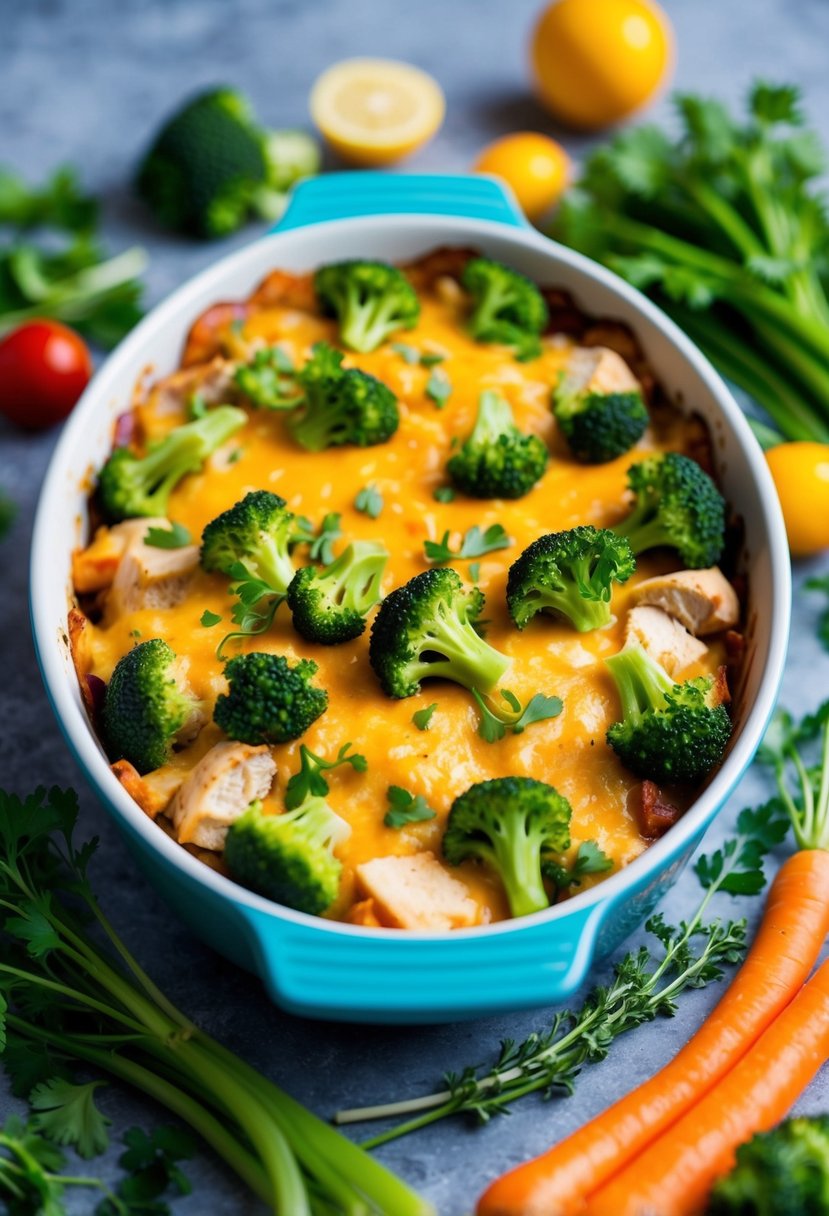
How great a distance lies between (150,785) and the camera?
3240 mm

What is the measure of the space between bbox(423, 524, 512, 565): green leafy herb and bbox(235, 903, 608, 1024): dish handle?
102cm

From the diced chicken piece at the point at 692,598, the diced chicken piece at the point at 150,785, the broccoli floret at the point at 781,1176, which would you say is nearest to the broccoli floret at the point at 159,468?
the diced chicken piece at the point at 150,785

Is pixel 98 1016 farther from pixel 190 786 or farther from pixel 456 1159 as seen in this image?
pixel 456 1159

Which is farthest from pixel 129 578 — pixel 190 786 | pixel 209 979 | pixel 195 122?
pixel 195 122

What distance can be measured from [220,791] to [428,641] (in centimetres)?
58

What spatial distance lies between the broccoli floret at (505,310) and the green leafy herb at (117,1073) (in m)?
1.78

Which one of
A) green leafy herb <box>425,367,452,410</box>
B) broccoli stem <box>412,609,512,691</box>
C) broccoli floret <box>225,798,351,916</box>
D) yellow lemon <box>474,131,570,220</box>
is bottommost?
broccoli floret <box>225,798,351,916</box>

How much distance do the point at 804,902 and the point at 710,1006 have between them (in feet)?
1.17

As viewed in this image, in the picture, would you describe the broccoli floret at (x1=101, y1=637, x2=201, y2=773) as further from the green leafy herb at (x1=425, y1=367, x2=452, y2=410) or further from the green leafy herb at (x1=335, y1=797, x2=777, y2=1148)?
the green leafy herb at (x1=425, y1=367, x2=452, y2=410)

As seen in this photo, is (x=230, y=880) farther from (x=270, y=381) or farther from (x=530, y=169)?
(x=530, y=169)

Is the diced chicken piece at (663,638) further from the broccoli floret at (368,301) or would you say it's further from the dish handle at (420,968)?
the broccoli floret at (368,301)

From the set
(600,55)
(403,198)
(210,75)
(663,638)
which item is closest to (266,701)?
(663,638)

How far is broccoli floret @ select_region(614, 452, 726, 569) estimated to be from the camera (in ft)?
11.6

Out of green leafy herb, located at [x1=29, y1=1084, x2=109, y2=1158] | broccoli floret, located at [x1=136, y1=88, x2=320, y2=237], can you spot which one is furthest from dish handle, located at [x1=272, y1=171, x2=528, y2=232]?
green leafy herb, located at [x1=29, y1=1084, x2=109, y2=1158]
